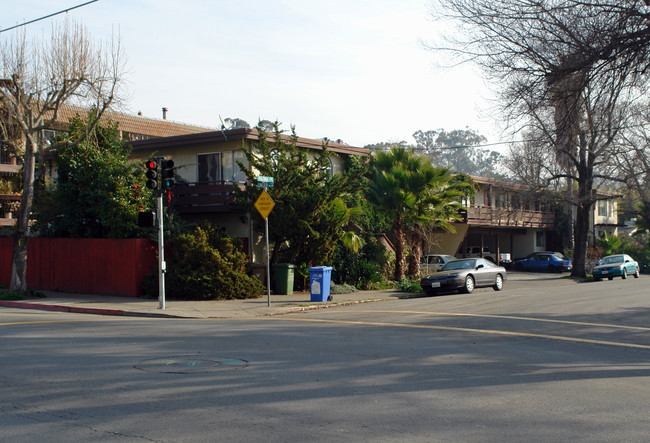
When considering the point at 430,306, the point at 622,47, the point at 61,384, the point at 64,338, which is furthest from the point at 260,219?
the point at 61,384

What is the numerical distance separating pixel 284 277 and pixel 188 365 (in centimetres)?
1349

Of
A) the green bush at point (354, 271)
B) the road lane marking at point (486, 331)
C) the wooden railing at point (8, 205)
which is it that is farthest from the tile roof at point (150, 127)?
the road lane marking at point (486, 331)

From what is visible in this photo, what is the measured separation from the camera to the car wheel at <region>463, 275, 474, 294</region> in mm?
24616

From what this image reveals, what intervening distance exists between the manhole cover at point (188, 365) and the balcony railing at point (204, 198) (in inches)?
544

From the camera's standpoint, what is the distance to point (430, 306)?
19016mm

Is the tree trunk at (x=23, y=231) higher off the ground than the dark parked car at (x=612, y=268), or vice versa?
the tree trunk at (x=23, y=231)

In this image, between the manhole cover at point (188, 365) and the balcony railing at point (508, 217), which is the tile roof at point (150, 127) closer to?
the balcony railing at point (508, 217)

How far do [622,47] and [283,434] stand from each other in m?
11.9

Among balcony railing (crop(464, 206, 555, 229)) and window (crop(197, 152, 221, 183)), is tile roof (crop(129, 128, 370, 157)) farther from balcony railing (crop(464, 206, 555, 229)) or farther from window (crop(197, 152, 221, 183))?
balcony railing (crop(464, 206, 555, 229))

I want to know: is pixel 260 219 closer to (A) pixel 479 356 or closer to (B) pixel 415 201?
(B) pixel 415 201

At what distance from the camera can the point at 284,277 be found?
22422mm

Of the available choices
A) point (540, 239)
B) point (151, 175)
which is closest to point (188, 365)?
point (151, 175)

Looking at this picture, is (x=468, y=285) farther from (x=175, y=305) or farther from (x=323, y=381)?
(x=323, y=381)

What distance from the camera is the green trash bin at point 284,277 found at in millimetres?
22328
